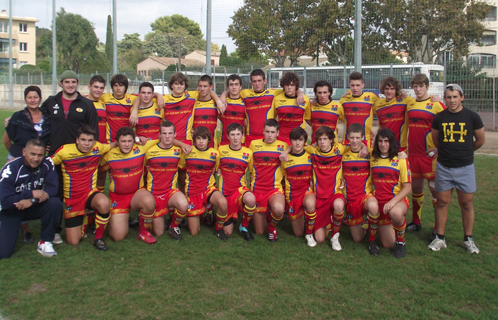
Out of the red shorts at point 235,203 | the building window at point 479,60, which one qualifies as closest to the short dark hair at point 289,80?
the red shorts at point 235,203

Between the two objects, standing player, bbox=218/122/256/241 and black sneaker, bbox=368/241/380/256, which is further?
standing player, bbox=218/122/256/241

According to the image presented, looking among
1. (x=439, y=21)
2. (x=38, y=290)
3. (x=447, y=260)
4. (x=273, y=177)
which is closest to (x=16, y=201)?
(x=38, y=290)

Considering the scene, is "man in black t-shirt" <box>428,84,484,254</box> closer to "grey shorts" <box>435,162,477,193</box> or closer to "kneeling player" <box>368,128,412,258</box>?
"grey shorts" <box>435,162,477,193</box>

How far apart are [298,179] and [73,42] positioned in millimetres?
39896

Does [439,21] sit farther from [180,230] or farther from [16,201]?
[16,201]

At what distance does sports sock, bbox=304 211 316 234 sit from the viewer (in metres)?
4.72

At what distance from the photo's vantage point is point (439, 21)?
1058 centimetres

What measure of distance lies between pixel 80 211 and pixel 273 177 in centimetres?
235

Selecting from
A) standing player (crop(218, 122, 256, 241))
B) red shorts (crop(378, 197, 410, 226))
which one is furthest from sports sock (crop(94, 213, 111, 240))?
red shorts (crop(378, 197, 410, 226))

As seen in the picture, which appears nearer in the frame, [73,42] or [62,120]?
[62,120]

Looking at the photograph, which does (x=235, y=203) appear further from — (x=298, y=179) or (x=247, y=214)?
(x=298, y=179)

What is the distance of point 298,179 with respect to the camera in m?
4.98

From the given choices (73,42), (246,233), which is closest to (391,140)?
(246,233)

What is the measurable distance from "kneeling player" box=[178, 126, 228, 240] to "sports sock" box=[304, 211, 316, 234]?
103cm
